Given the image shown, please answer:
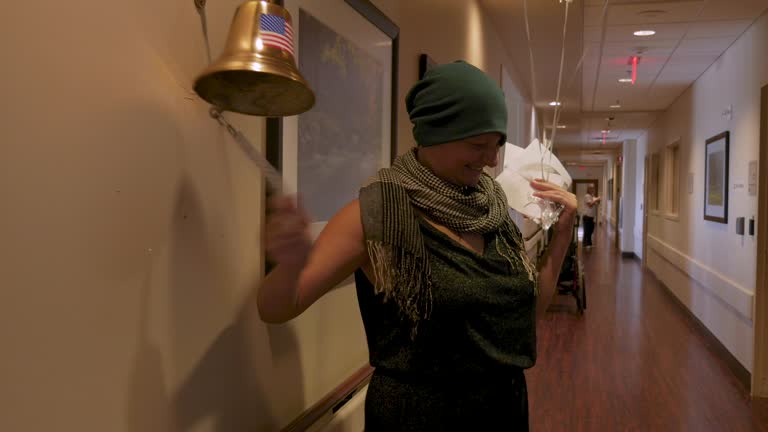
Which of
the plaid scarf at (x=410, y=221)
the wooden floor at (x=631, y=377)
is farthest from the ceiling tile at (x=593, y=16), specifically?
the plaid scarf at (x=410, y=221)

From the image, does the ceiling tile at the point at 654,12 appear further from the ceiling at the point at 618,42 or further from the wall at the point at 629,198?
the wall at the point at 629,198

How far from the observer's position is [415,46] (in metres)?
2.42

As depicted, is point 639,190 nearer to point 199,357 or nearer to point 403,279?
point 403,279

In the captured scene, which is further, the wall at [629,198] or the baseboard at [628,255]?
the wall at [629,198]

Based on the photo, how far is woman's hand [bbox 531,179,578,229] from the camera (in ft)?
4.67

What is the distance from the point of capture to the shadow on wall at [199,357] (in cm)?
90

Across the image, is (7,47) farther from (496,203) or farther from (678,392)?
(678,392)

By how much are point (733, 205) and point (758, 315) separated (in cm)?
119

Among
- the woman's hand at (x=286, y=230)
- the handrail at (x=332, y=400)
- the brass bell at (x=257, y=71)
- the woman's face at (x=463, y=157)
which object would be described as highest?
the brass bell at (x=257, y=71)

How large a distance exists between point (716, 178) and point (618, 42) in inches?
60.0

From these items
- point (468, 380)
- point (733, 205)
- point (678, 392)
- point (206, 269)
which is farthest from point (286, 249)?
point (733, 205)

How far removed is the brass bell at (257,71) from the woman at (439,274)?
0.84ft

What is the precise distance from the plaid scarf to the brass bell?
10.0 inches

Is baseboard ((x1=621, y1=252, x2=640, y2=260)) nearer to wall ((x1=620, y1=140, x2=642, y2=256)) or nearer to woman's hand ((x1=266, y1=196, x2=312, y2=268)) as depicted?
wall ((x1=620, y1=140, x2=642, y2=256))
